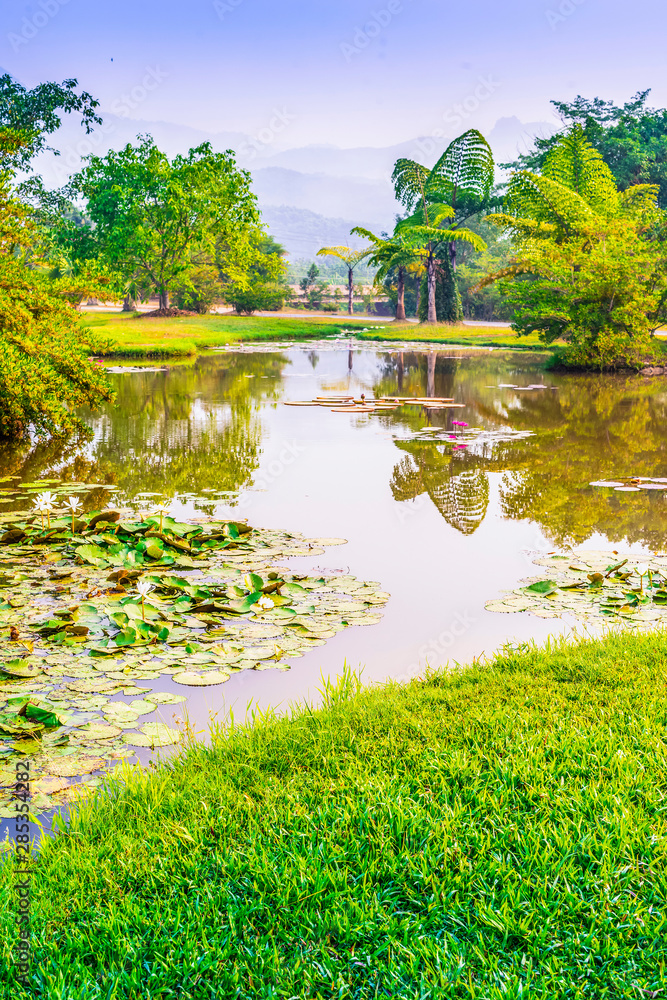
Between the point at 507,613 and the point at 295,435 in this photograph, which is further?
the point at 295,435

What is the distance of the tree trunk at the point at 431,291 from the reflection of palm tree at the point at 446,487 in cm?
3041

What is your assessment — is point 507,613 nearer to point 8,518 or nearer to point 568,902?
point 568,902

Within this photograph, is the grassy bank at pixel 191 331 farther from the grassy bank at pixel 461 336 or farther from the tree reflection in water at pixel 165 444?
the tree reflection in water at pixel 165 444

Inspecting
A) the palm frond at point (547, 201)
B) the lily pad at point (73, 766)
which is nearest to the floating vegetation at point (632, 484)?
the lily pad at point (73, 766)

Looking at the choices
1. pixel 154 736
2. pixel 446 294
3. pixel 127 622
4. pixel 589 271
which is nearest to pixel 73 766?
pixel 154 736

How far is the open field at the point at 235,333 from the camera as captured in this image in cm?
2713

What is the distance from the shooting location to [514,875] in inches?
96.5

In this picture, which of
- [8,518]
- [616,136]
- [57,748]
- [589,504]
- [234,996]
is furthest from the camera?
[616,136]

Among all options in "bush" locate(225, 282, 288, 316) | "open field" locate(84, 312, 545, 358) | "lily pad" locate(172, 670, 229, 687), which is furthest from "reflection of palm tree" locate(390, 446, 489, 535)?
"bush" locate(225, 282, 288, 316)

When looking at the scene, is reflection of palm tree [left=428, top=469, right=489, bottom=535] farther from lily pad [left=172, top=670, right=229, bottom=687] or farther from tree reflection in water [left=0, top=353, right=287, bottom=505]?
lily pad [left=172, top=670, right=229, bottom=687]

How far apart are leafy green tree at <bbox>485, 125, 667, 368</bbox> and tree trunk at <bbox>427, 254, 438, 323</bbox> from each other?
1431 centimetres

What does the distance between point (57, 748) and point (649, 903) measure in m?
2.59

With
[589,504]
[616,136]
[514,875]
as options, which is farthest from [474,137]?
[514,875]

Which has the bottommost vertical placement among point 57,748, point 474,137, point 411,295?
point 57,748
